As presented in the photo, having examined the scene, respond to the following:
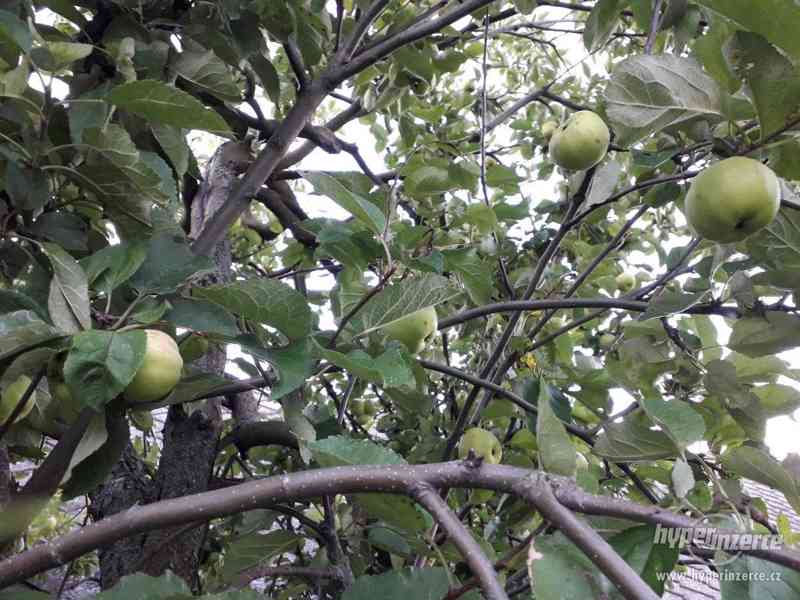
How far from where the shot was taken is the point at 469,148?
212 cm

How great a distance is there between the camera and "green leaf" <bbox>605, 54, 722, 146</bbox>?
37.5 inches

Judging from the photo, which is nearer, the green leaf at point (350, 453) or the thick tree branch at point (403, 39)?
the green leaf at point (350, 453)

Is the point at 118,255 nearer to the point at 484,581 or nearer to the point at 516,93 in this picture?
the point at 484,581

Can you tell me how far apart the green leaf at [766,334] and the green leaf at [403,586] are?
71 centimetres

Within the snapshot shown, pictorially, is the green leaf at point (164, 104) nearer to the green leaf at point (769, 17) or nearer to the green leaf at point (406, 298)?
the green leaf at point (406, 298)

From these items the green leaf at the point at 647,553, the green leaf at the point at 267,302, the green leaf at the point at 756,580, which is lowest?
the green leaf at the point at 756,580

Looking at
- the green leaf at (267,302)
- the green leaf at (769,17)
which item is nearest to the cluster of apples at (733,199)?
the green leaf at (769,17)

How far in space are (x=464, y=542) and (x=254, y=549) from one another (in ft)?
3.28

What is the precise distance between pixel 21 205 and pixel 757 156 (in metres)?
1.20

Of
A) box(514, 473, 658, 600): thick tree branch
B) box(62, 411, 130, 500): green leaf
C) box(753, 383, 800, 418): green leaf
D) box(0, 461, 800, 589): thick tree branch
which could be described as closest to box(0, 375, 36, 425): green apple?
box(62, 411, 130, 500): green leaf

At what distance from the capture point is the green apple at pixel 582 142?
1.45 m

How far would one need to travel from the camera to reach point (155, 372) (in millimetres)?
970

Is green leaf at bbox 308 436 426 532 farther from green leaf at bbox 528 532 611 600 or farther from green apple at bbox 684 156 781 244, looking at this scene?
green apple at bbox 684 156 781 244

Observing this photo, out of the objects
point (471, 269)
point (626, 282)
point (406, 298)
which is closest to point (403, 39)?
point (471, 269)
